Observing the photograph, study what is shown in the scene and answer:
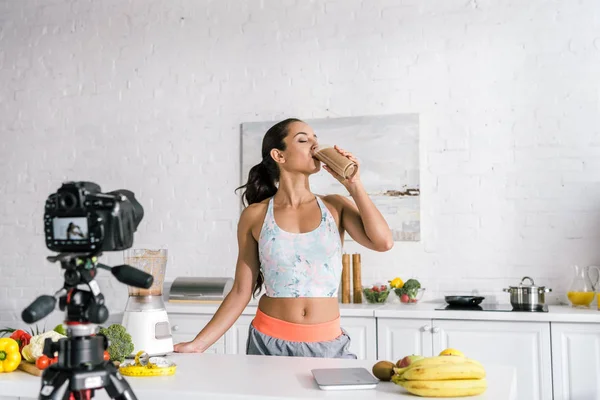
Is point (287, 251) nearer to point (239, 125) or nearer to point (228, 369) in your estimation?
point (228, 369)

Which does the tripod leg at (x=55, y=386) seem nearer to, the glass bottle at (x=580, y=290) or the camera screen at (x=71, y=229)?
the camera screen at (x=71, y=229)

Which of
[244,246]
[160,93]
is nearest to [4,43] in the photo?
[160,93]

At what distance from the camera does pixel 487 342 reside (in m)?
3.37

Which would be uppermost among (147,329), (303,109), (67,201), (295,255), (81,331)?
(303,109)

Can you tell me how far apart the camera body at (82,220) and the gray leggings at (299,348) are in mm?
1217

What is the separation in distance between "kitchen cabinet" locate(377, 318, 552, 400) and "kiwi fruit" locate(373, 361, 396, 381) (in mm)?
1699

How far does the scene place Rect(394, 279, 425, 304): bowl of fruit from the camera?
12.5 ft

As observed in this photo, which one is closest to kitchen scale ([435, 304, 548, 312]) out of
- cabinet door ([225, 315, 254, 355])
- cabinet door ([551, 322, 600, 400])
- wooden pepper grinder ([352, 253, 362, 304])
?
cabinet door ([551, 322, 600, 400])

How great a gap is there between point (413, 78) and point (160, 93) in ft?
5.51

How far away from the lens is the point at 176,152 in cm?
449

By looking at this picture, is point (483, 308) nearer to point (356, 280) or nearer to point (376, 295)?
point (376, 295)

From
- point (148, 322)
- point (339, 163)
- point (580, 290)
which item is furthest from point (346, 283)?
point (148, 322)

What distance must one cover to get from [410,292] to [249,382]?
2.15 m

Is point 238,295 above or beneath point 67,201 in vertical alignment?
beneath
